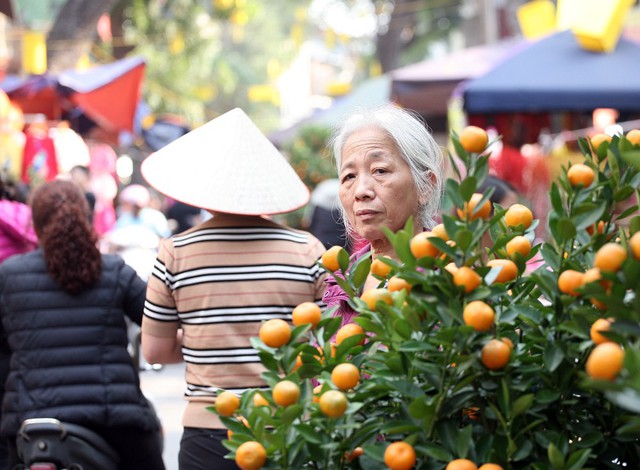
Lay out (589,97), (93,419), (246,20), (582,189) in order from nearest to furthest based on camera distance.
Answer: (582,189) < (93,419) < (589,97) < (246,20)

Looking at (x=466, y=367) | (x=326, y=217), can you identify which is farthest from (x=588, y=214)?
(x=326, y=217)

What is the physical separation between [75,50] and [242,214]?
13.5 meters

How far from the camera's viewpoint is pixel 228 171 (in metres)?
3.70

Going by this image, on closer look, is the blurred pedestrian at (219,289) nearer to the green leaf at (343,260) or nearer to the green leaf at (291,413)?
the green leaf at (343,260)

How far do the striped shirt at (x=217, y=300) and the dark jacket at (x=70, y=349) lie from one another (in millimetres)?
662

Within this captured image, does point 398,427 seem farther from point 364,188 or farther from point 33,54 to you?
point 33,54

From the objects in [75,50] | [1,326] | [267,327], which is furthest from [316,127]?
[267,327]

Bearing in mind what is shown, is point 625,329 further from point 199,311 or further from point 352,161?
point 199,311

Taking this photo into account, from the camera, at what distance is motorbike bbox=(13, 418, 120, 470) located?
397 cm

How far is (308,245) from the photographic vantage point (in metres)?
3.61

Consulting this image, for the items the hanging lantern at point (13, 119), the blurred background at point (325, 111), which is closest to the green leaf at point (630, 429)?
the blurred background at point (325, 111)

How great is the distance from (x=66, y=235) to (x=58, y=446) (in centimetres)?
80

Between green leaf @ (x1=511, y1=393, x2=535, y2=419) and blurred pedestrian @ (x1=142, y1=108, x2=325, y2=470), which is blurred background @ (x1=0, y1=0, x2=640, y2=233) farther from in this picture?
green leaf @ (x1=511, y1=393, x2=535, y2=419)

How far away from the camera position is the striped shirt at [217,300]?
3.43 m
